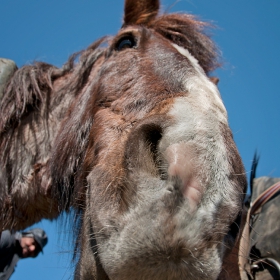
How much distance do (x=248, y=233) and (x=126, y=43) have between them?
6.79 ft

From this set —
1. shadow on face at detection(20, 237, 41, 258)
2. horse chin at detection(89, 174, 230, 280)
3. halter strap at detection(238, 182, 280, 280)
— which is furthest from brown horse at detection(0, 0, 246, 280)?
shadow on face at detection(20, 237, 41, 258)

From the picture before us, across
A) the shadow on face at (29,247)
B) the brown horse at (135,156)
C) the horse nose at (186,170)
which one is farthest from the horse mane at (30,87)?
the shadow on face at (29,247)

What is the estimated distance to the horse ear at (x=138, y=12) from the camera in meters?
3.59

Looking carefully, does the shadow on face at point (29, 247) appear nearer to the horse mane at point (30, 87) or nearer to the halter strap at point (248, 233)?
the horse mane at point (30, 87)

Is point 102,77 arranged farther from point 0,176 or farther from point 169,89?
point 0,176

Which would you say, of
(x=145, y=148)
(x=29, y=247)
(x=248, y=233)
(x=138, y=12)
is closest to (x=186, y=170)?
(x=145, y=148)

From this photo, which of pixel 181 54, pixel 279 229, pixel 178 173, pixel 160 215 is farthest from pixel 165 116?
pixel 279 229

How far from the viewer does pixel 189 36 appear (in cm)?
342

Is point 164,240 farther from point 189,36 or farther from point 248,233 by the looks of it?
point 189,36

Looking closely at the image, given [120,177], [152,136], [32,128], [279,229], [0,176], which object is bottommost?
[279,229]

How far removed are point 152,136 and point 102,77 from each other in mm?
1356

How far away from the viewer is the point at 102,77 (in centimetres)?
294

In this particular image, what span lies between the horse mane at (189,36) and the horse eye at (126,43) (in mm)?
433

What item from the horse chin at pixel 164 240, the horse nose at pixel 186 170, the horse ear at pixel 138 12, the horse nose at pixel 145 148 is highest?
the horse ear at pixel 138 12
